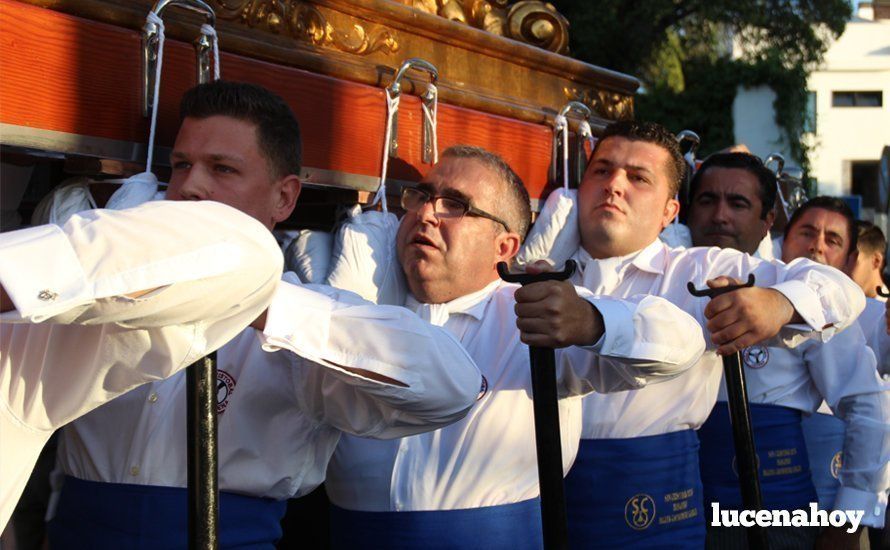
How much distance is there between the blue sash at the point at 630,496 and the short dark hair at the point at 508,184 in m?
0.56

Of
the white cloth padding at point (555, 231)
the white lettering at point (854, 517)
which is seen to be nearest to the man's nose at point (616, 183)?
the white cloth padding at point (555, 231)

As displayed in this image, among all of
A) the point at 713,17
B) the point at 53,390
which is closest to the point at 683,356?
the point at 53,390

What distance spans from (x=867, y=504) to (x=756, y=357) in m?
0.53

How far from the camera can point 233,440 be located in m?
1.77

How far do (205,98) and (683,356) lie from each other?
0.97 m

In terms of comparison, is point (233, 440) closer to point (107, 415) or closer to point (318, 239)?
point (107, 415)

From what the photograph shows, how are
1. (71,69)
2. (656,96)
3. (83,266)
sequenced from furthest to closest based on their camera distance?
1. (656,96)
2. (71,69)
3. (83,266)

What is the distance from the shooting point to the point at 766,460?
10.5 ft

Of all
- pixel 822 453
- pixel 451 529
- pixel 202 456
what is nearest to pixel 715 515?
pixel 822 453

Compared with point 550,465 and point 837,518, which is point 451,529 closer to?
point 550,465

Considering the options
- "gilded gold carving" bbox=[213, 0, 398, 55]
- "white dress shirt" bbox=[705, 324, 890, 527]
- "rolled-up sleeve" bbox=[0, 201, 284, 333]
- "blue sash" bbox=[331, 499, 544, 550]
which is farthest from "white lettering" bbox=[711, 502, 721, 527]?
"rolled-up sleeve" bbox=[0, 201, 284, 333]

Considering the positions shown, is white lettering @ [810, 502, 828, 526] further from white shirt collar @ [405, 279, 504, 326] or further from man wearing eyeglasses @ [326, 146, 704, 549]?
white shirt collar @ [405, 279, 504, 326]

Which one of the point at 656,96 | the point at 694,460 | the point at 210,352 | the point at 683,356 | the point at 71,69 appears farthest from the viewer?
the point at 656,96

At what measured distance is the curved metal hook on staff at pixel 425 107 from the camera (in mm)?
2283
